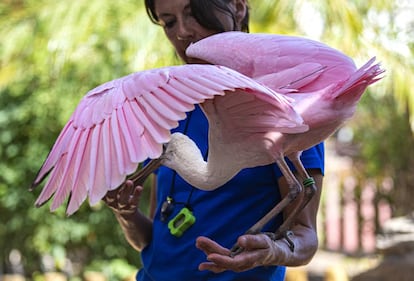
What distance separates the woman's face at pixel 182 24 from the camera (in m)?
1.51

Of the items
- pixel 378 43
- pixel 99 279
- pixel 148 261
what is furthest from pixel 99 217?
pixel 148 261

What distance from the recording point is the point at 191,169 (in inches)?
50.2

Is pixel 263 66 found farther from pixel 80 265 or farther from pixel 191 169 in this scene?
pixel 80 265

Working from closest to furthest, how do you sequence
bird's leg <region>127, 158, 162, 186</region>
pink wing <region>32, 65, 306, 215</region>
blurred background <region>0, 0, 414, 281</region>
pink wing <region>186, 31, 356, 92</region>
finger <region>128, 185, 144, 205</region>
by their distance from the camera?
pink wing <region>32, 65, 306, 215</region> < pink wing <region>186, 31, 356, 92</region> < bird's leg <region>127, 158, 162, 186</region> < finger <region>128, 185, 144, 205</region> < blurred background <region>0, 0, 414, 281</region>

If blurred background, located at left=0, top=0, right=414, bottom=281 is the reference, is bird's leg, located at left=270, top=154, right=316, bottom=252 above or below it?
above

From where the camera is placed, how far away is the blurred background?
3.76 metres

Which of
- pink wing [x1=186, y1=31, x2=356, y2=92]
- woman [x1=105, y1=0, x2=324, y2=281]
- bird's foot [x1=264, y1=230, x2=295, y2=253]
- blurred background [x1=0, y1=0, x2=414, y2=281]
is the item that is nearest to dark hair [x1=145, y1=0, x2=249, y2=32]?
woman [x1=105, y1=0, x2=324, y2=281]

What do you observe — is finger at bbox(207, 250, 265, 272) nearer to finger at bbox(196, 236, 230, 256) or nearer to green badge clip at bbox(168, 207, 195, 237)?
finger at bbox(196, 236, 230, 256)

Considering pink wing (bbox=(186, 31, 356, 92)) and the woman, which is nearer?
pink wing (bbox=(186, 31, 356, 92))

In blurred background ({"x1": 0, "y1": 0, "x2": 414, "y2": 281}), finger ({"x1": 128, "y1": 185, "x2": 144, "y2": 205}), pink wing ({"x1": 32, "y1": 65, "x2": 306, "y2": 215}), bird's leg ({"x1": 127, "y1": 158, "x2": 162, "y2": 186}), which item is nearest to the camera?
pink wing ({"x1": 32, "y1": 65, "x2": 306, "y2": 215})

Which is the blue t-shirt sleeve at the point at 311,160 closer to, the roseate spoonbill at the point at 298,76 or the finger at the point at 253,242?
the roseate spoonbill at the point at 298,76

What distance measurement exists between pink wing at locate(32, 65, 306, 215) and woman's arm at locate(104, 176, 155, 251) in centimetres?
26

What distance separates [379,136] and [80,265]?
7.37 ft

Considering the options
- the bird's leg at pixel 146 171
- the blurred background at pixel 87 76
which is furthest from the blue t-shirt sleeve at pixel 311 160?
the blurred background at pixel 87 76
